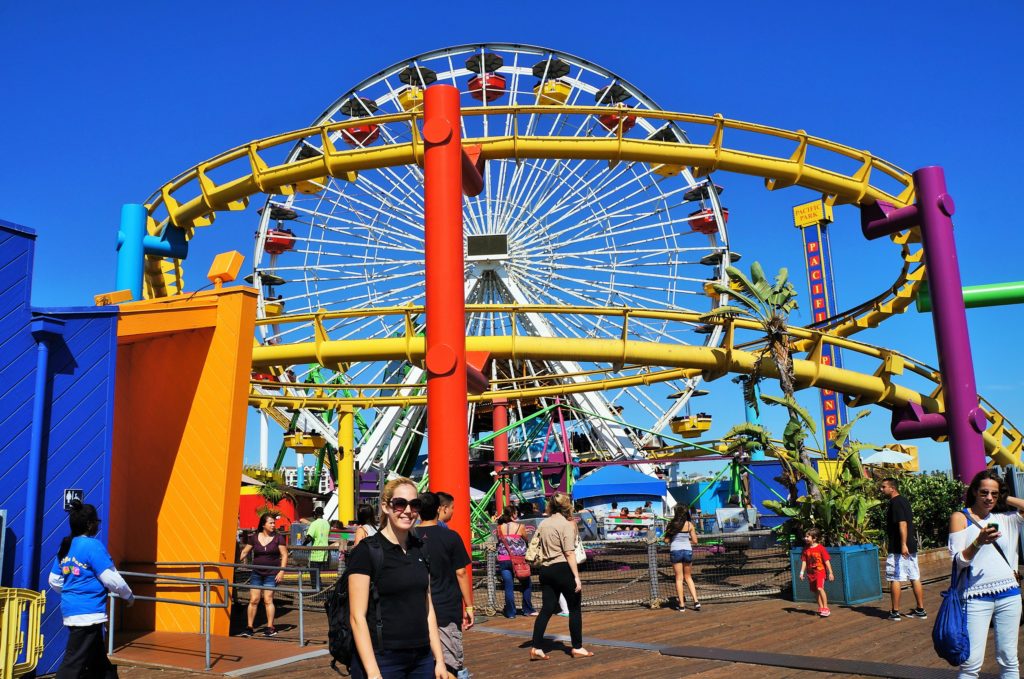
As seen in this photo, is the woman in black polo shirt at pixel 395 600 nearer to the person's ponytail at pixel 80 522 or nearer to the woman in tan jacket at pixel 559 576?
the person's ponytail at pixel 80 522

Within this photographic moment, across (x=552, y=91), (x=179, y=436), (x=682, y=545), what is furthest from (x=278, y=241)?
(x=682, y=545)

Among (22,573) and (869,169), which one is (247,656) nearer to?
(22,573)

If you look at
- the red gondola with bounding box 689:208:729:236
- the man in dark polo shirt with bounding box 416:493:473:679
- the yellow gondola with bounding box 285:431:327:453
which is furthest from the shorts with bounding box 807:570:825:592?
the yellow gondola with bounding box 285:431:327:453

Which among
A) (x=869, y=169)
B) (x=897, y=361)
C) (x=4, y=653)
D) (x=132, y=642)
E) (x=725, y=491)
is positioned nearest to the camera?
(x=4, y=653)

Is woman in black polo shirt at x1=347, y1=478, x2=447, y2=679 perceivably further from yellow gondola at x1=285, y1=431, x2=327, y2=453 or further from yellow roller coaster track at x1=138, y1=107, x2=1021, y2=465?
yellow gondola at x1=285, y1=431, x2=327, y2=453

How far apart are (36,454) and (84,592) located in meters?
2.33

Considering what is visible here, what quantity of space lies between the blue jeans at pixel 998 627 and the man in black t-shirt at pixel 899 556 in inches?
168

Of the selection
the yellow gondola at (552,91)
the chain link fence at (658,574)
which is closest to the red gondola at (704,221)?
the yellow gondola at (552,91)

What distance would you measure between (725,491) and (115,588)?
112 feet

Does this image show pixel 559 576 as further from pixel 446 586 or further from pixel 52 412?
pixel 52 412

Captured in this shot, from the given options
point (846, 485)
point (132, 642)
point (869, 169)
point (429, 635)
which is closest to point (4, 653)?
point (132, 642)

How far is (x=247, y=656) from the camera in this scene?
7512 mm

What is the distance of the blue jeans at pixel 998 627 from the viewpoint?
448 cm

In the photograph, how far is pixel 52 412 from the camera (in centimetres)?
749
